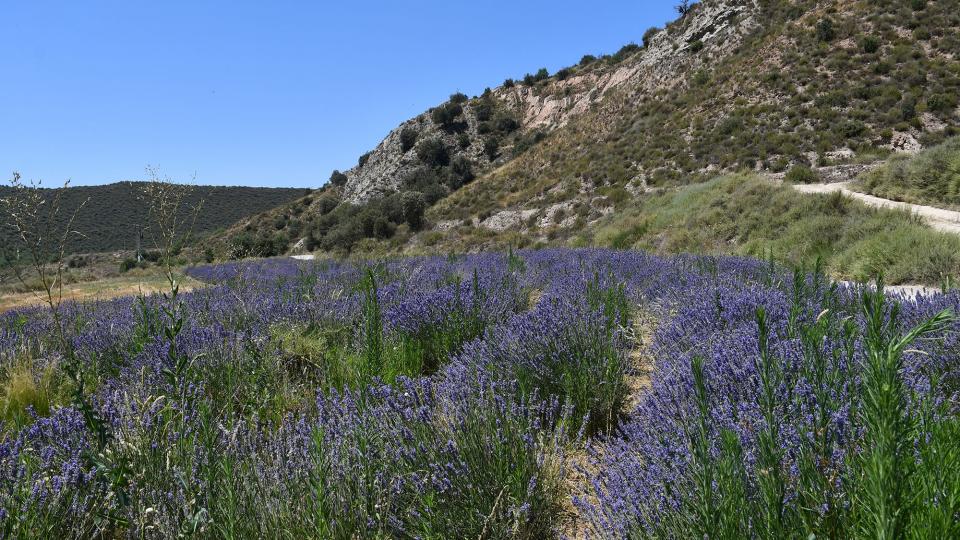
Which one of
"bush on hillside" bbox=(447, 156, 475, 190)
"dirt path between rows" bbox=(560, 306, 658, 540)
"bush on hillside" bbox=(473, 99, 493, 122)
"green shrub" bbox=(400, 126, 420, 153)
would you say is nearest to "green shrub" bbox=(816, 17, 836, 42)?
"bush on hillside" bbox=(447, 156, 475, 190)

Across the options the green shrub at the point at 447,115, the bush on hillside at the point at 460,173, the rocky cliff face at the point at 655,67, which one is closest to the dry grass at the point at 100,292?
the bush on hillside at the point at 460,173

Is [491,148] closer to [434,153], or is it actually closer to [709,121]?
[434,153]

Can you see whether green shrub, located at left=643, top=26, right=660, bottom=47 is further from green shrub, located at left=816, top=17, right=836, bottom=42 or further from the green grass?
the green grass

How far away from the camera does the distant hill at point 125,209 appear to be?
50.2 meters

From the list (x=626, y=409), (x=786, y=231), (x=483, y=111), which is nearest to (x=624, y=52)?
(x=483, y=111)

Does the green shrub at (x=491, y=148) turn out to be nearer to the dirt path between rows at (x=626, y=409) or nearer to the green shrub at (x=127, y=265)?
the green shrub at (x=127, y=265)

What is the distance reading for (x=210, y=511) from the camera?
161 centimetres

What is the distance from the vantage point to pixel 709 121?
2605 cm

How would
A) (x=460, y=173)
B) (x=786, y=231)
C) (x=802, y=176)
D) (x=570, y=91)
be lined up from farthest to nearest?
(x=570, y=91) → (x=460, y=173) → (x=802, y=176) → (x=786, y=231)

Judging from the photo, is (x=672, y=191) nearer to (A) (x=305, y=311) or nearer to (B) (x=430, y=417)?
(A) (x=305, y=311)

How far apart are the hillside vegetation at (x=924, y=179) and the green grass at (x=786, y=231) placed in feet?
7.37

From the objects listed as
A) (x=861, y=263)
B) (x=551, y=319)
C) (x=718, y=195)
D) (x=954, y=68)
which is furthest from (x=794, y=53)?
(x=551, y=319)

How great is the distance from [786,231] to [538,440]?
453 inches

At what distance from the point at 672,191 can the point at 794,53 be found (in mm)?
12780
